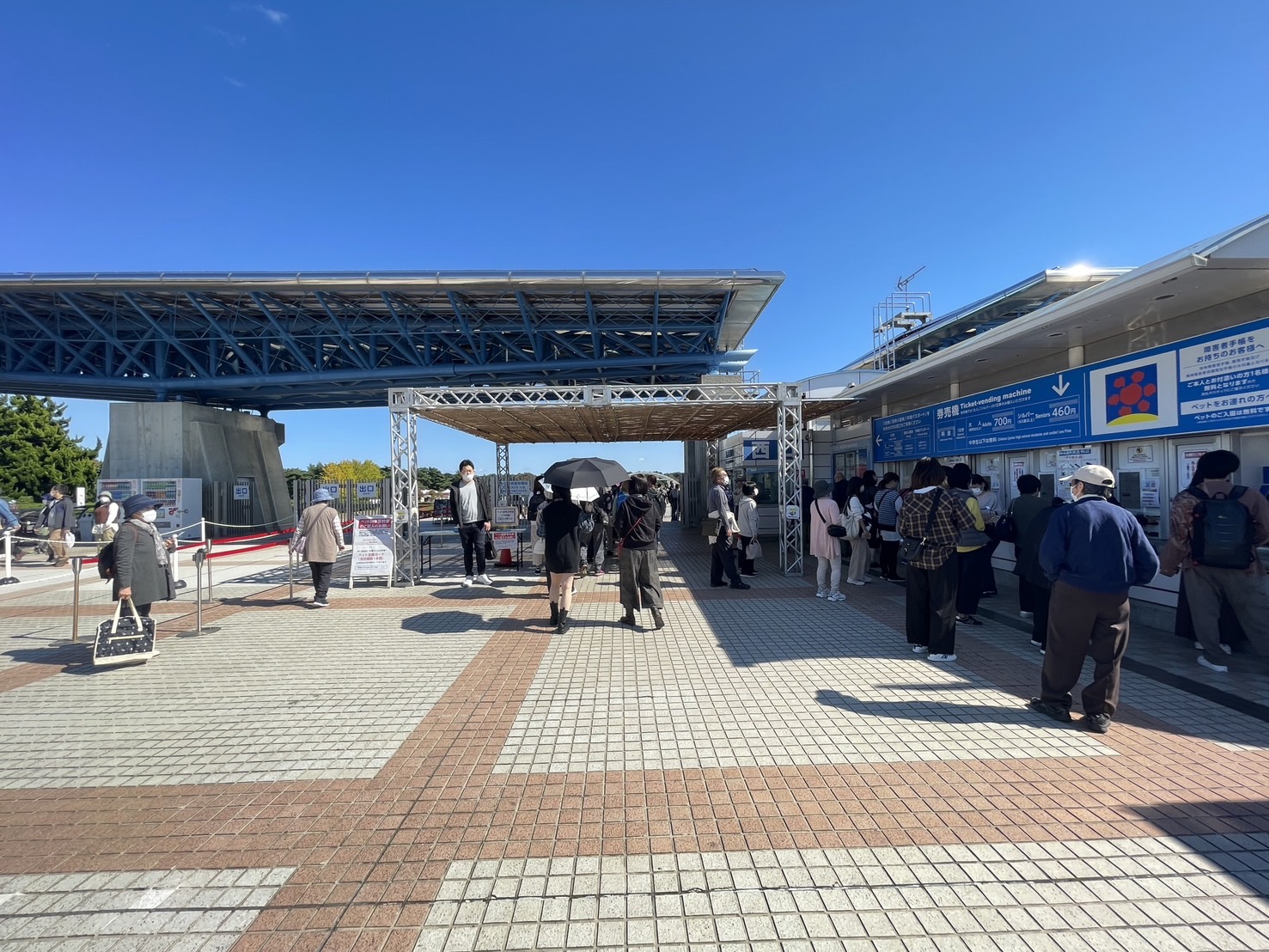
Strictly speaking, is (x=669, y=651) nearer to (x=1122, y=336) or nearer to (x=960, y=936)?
(x=960, y=936)

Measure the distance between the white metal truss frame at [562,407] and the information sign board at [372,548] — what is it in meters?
0.25

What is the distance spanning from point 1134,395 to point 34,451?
156 ft

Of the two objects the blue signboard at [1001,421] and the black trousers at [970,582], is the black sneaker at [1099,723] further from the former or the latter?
the blue signboard at [1001,421]

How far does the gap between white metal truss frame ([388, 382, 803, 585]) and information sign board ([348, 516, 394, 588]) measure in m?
0.25

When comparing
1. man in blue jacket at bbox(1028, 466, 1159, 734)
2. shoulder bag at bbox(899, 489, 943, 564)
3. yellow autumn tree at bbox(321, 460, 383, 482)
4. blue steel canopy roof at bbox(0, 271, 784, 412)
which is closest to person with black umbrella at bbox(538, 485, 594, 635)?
shoulder bag at bbox(899, 489, 943, 564)

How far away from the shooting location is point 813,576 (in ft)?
34.6

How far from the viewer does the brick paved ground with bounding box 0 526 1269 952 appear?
2.41 metres

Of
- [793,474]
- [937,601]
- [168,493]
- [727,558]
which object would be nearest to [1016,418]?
[793,474]

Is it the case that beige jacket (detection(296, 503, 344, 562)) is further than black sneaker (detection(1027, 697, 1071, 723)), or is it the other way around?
beige jacket (detection(296, 503, 344, 562))

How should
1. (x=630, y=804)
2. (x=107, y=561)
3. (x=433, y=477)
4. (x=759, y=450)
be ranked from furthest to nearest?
(x=433, y=477), (x=759, y=450), (x=107, y=561), (x=630, y=804)

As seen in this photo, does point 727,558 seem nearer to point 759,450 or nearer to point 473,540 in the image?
point 473,540

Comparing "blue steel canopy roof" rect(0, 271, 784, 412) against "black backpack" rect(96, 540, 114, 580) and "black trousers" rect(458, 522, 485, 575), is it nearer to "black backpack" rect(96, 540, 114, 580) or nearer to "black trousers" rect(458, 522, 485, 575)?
"black trousers" rect(458, 522, 485, 575)

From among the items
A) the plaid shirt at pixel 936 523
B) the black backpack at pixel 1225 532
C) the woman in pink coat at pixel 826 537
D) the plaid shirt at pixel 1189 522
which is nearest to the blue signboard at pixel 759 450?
the woman in pink coat at pixel 826 537

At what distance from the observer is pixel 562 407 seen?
11.1 m
